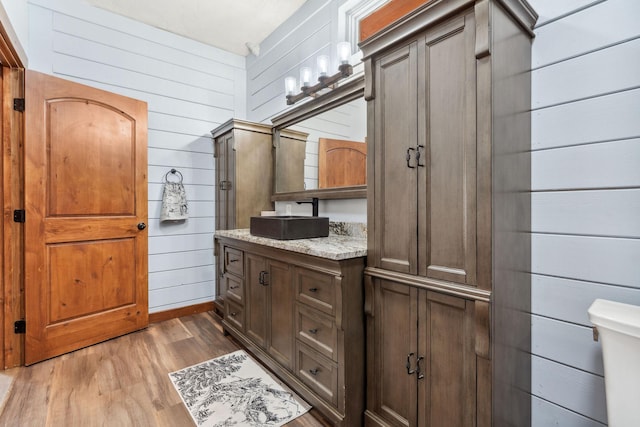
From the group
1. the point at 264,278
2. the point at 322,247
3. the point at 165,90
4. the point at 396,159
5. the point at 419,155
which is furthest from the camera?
the point at 165,90

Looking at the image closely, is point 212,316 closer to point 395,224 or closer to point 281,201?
point 281,201

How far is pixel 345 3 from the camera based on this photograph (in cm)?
227

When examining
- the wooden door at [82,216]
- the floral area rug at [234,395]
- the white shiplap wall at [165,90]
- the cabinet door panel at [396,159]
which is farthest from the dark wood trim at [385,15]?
the floral area rug at [234,395]

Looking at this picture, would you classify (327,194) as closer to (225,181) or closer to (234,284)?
(234,284)

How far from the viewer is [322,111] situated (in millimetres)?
2402

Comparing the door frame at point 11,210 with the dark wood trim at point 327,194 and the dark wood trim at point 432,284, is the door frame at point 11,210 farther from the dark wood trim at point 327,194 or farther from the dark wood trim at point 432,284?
the dark wood trim at point 432,284

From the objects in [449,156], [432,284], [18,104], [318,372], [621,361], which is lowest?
[318,372]

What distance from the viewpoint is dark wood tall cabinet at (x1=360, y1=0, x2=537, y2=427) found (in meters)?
1.11

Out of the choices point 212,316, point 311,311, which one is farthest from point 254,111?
point 311,311

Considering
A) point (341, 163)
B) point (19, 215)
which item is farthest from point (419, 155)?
point (19, 215)

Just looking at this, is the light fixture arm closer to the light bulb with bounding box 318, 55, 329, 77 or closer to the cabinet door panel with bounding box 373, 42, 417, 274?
the light bulb with bounding box 318, 55, 329, 77

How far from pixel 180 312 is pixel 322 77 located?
8.81 feet

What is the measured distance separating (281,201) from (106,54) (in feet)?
6.81

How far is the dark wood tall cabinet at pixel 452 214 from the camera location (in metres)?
1.11
